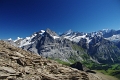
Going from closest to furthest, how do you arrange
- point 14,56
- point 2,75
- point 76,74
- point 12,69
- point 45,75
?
point 2,75 → point 12,69 → point 45,75 → point 14,56 → point 76,74

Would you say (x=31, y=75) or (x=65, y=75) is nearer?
(x=31, y=75)

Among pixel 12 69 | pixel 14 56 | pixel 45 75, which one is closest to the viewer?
pixel 12 69

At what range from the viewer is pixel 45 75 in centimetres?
3462

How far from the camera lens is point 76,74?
41938mm

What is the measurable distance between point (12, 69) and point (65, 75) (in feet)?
48.3

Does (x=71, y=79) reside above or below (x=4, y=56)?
below

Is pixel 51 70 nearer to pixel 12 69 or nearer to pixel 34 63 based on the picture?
pixel 34 63

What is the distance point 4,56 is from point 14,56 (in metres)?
2.79

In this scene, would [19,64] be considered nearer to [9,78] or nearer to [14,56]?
[14,56]

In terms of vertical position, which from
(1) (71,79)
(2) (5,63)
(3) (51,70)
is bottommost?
(1) (71,79)

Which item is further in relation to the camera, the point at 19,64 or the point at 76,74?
the point at 76,74

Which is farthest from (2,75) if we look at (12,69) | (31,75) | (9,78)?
(31,75)

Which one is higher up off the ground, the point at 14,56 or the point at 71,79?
the point at 14,56

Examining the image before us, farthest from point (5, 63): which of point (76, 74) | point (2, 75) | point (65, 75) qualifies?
point (76, 74)
